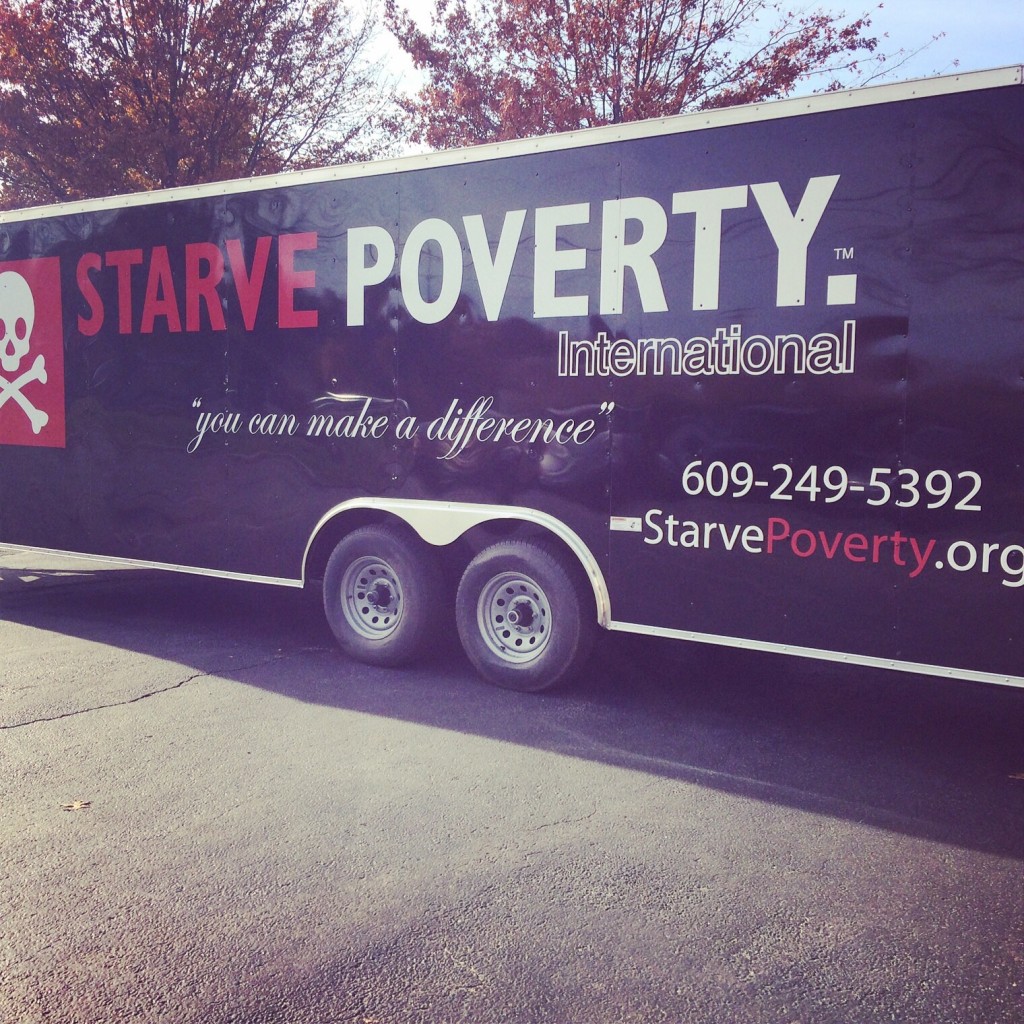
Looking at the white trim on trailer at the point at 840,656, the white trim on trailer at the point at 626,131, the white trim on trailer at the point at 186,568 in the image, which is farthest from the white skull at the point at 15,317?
the white trim on trailer at the point at 840,656

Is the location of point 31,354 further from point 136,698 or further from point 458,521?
point 458,521

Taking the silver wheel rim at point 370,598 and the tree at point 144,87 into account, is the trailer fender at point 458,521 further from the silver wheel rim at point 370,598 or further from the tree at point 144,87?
the tree at point 144,87

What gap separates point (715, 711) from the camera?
600cm

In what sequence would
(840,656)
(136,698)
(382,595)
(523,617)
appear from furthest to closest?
(382,595), (523,617), (136,698), (840,656)

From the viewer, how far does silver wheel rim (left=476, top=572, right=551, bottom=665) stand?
6266 mm

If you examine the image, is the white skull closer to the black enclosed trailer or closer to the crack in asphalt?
the black enclosed trailer

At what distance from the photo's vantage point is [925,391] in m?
4.93

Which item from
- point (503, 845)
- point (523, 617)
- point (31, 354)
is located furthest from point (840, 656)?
point (31, 354)

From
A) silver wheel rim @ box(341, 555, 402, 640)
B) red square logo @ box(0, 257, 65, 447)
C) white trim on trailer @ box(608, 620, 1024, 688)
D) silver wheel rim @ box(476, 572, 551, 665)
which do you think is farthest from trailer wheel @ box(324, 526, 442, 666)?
red square logo @ box(0, 257, 65, 447)

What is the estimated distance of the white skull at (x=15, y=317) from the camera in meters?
8.35

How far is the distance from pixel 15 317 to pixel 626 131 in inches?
215

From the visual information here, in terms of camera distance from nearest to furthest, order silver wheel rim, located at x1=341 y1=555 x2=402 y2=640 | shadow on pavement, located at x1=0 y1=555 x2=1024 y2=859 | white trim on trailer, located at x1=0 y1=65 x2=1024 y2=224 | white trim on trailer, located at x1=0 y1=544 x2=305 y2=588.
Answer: shadow on pavement, located at x1=0 y1=555 x2=1024 y2=859 < white trim on trailer, located at x1=0 y1=65 x2=1024 y2=224 < silver wheel rim, located at x1=341 y1=555 x2=402 y2=640 < white trim on trailer, located at x1=0 y1=544 x2=305 y2=588

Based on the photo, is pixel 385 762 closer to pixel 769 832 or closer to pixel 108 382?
pixel 769 832

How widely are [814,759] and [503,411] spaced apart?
2.62m
